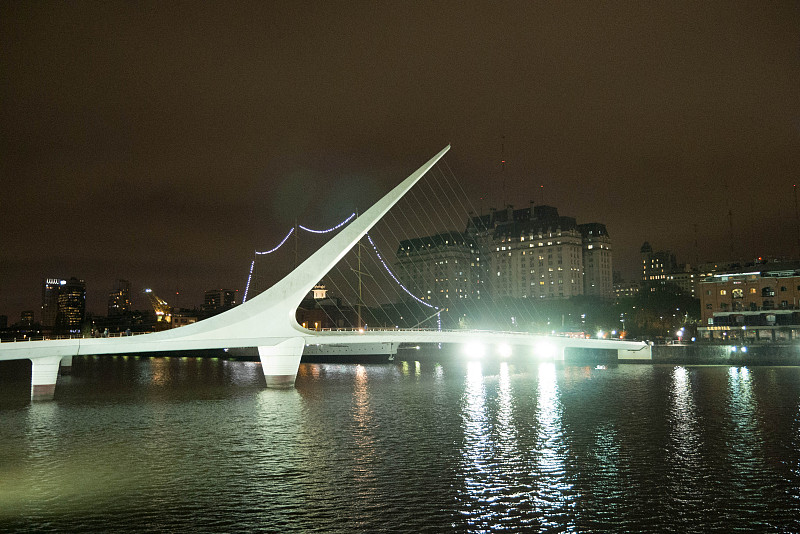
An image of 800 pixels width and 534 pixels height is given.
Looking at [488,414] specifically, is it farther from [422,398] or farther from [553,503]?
[553,503]

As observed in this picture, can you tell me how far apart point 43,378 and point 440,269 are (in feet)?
346

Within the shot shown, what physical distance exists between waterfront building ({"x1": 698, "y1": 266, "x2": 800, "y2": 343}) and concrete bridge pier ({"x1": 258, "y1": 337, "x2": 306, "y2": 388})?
4500 cm

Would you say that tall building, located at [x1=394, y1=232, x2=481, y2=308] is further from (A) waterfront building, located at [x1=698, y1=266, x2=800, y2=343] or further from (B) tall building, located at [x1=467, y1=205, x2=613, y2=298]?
(A) waterfront building, located at [x1=698, y1=266, x2=800, y2=343]

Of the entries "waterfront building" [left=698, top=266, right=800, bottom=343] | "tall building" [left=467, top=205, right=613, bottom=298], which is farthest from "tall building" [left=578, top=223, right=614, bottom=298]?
"waterfront building" [left=698, top=266, right=800, bottom=343]

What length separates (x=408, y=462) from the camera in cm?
1947

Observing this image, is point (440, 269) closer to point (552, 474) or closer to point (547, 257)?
point (547, 257)

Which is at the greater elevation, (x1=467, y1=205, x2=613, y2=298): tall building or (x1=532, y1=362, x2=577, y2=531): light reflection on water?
(x1=467, y1=205, x2=613, y2=298): tall building

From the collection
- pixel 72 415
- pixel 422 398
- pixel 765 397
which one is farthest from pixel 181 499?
pixel 765 397

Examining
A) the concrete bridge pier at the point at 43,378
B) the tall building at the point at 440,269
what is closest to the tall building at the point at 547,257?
the tall building at the point at 440,269

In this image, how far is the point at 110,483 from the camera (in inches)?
662

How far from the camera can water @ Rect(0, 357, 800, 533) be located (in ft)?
46.0

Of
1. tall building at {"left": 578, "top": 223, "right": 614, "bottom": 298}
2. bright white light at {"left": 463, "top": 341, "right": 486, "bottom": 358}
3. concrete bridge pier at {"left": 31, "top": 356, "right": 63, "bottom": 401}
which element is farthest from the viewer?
tall building at {"left": 578, "top": 223, "right": 614, "bottom": 298}

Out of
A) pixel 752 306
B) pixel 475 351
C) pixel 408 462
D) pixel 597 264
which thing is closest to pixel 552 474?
pixel 408 462

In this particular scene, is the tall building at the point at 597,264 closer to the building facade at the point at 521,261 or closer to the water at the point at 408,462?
the building facade at the point at 521,261
